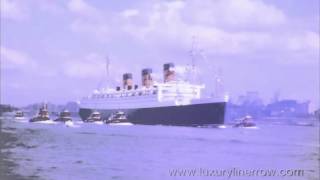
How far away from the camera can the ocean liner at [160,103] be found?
3488 centimetres

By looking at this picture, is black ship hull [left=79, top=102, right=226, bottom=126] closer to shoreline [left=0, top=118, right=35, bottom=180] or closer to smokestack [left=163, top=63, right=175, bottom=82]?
smokestack [left=163, top=63, right=175, bottom=82]

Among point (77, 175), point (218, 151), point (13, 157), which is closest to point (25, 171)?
point (77, 175)

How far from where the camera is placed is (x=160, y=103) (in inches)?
1415

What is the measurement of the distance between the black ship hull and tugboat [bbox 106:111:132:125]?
0.79ft

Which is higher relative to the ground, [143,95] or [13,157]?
[143,95]

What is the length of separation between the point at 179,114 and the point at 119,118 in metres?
3.40

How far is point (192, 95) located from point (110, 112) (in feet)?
16.1

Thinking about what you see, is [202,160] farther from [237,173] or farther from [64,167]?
[64,167]

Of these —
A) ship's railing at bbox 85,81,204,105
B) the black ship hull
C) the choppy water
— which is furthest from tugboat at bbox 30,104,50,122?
ship's railing at bbox 85,81,204,105

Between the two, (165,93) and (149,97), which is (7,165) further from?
(165,93)

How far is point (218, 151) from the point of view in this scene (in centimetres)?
1627

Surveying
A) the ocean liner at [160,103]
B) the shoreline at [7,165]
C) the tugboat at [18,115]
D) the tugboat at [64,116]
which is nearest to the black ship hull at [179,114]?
the ocean liner at [160,103]

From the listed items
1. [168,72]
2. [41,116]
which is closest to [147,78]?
[168,72]

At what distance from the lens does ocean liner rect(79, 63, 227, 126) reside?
114 ft
